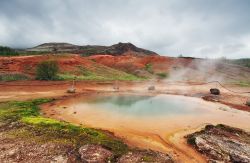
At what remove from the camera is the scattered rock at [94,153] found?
31.0 ft

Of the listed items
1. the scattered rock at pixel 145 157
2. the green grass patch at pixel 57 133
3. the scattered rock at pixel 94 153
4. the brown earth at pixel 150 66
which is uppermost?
the brown earth at pixel 150 66

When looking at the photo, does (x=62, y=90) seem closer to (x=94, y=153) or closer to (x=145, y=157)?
(x=94, y=153)

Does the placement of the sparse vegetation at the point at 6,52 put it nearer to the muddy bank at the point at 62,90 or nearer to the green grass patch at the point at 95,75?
the green grass patch at the point at 95,75

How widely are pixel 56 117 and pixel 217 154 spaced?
940 cm

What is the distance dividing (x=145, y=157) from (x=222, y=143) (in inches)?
161

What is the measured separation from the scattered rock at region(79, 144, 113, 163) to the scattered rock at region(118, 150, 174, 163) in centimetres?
58

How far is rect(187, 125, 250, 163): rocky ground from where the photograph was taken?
10438mm

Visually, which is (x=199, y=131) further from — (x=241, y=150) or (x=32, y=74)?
(x=32, y=74)

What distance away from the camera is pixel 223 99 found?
25.3 metres

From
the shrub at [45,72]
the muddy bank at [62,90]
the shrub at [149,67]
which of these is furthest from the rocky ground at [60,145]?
the shrub at [149,67]

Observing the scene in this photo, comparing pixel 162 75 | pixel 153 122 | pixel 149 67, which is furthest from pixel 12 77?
pixel 149 67

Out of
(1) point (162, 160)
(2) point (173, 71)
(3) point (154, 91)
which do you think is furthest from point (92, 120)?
(2) point (173, 71)

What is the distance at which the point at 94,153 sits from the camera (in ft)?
32.4

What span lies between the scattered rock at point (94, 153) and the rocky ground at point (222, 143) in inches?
160
